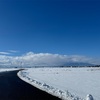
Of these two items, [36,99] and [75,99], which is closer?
[75,99]

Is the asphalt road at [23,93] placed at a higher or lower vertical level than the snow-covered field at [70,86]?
lower

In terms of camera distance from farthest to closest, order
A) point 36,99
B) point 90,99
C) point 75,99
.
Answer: point 36,99, point 75,99, point 90,99

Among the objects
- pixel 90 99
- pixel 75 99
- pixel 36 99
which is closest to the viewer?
pixel 90 99

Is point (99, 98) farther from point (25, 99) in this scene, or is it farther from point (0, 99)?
point (0, 99)

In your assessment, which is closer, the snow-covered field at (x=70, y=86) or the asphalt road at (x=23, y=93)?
the asphalt road at (x=23, y=93)

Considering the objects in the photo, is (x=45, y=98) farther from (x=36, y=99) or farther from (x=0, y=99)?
(x=0, y=99)

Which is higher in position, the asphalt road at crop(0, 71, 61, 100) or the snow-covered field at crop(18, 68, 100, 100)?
the snow-covered field at crop(18, 68, 100, 100)

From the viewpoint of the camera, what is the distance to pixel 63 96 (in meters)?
16.7

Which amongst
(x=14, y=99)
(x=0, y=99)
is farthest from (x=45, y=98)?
(x=0, y=99)

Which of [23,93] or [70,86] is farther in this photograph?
[70,86]

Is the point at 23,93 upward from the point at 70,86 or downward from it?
downward

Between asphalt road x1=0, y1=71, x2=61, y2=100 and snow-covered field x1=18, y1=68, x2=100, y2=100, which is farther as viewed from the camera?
snow-covered field x1=18, y1=68, x2=100, y2=100

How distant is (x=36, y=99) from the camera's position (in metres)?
15.9

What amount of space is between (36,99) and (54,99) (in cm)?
147
